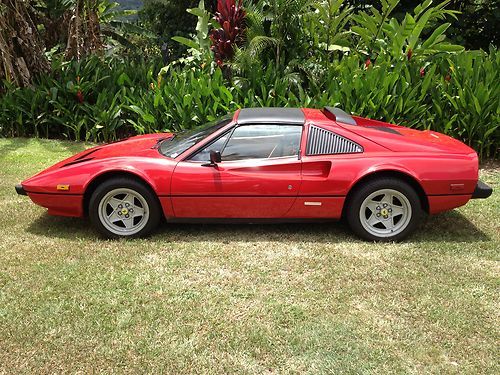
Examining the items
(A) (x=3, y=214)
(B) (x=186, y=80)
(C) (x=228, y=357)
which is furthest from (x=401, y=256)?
(B) (x=186, y=80)

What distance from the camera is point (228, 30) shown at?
821 centimetres

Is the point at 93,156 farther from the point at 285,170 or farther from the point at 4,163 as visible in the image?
the point at 4,163

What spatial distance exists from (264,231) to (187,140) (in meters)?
1.13

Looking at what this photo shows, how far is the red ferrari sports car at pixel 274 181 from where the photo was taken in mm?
4129

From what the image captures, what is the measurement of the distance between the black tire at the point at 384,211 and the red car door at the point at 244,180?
21.9 inches

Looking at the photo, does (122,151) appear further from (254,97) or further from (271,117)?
(254,97)

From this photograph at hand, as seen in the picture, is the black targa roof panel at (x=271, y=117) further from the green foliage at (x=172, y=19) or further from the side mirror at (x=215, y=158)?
the green foliage at (x=172, y=19)

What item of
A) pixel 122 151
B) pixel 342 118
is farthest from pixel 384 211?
pixel 122 151

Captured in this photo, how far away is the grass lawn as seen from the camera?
2756mm

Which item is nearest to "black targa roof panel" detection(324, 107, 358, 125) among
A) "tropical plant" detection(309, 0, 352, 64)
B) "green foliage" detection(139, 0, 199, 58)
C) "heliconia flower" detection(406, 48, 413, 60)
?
"heliconia flower" detection(406, 48, 413, 60)

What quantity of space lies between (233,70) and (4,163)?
12.5ft

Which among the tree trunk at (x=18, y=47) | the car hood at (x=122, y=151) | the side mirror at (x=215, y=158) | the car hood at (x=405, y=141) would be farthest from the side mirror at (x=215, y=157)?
the tree trunk at (x=18, y=47)

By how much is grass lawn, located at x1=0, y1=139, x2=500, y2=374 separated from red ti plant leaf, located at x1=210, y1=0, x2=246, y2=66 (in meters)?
4.55

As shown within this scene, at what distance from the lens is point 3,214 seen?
492 centimetres
